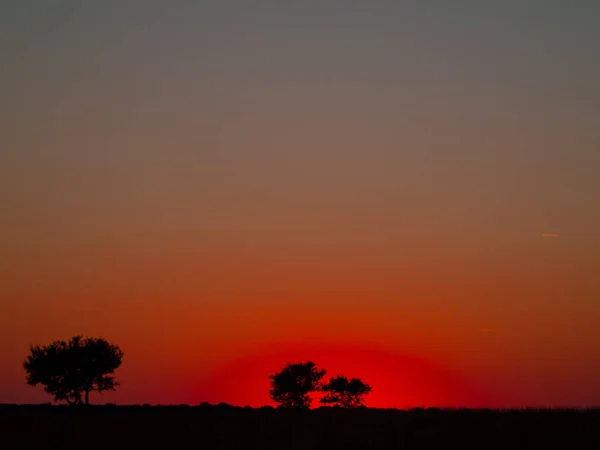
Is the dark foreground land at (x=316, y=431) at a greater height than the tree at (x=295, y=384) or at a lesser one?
lesser

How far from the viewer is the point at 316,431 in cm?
5622

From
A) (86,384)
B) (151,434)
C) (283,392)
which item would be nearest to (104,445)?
(151,434)

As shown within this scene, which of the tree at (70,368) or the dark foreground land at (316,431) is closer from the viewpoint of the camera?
the dark foreground land at (316,431)

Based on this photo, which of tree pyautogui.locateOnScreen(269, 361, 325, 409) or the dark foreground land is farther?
tree pyautogui.locateOnScreen(269, 361, 325, 409)

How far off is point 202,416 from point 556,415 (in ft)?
92.9

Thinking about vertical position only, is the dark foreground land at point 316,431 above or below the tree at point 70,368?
below

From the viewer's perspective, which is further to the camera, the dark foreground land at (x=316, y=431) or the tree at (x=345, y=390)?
the tree at (x=345, y=390)

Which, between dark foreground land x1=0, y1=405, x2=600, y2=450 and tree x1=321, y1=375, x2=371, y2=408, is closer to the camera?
dark foreground land x1=0, y1=405, x2=600, y2=450

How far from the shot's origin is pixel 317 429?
57.3 meters

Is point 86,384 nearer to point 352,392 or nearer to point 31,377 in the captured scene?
point 31,377

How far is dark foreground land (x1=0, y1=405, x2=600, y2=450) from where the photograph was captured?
165 ft

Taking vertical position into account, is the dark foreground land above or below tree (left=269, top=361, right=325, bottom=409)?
below

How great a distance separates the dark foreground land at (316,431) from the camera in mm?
50156

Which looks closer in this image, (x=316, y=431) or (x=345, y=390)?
(x=316, y=431)
